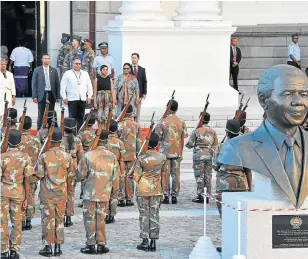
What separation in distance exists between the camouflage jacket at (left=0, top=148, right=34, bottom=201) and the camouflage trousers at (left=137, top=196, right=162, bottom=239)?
5.08 ft

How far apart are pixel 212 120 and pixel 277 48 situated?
8317 mm

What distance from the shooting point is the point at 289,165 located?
11836 millimetres

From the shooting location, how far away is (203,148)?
1756cm

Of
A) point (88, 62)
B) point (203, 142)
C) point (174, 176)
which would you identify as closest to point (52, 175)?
point (203, 142)

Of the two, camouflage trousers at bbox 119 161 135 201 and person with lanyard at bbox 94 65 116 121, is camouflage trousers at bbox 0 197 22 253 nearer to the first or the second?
camouflage trousers at bbox 119 161 135 201

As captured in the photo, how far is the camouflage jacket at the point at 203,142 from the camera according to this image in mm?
17469

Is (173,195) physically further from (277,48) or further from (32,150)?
(277,48)

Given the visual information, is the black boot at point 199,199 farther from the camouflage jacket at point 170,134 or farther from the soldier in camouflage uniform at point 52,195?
the soldier in camouflage uniform at point 52,195

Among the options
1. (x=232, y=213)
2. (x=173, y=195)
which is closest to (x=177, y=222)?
(x=173, y=195)

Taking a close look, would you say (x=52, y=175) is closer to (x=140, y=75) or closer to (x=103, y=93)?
(x=103, y=93)

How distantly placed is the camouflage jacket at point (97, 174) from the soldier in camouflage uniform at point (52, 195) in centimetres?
27

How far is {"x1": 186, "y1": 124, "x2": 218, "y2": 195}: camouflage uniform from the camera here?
1748cm

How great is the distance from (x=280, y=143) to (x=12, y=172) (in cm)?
362

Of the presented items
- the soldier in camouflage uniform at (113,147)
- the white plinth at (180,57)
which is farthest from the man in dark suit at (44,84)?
the soldier in camouflage uniform at (113,147)
